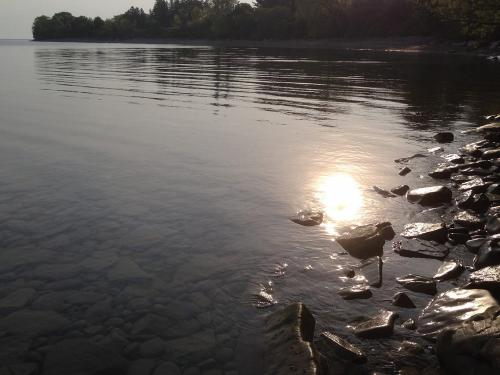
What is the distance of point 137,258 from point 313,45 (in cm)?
15870

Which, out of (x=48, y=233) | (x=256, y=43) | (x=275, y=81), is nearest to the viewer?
(x=48, y=233)

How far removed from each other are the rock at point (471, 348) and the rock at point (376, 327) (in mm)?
816

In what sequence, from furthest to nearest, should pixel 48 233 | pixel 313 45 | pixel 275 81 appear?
pixel 313 45 → pixel 275 81 → pixel 48 233

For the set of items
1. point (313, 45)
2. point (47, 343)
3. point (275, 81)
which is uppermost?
point (313, 45)

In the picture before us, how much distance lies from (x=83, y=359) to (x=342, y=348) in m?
3.74

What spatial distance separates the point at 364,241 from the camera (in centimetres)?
962

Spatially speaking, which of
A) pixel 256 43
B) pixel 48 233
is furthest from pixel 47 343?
pixel 256 43

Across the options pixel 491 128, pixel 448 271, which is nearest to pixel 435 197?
pixel 448 271

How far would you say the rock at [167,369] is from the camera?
19.8 feet

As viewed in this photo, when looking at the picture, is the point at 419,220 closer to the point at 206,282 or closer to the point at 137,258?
the point at 206,282

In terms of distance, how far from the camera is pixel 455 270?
336 inches

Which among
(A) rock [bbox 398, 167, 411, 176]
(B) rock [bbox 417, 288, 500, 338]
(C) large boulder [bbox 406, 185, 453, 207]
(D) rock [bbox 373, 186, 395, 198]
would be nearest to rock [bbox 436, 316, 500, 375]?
(B) rock [bbox 417, 288, 500, 338]

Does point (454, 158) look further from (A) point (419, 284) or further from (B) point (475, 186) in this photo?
(A) point (419, 284)

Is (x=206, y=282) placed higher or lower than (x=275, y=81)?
lower
